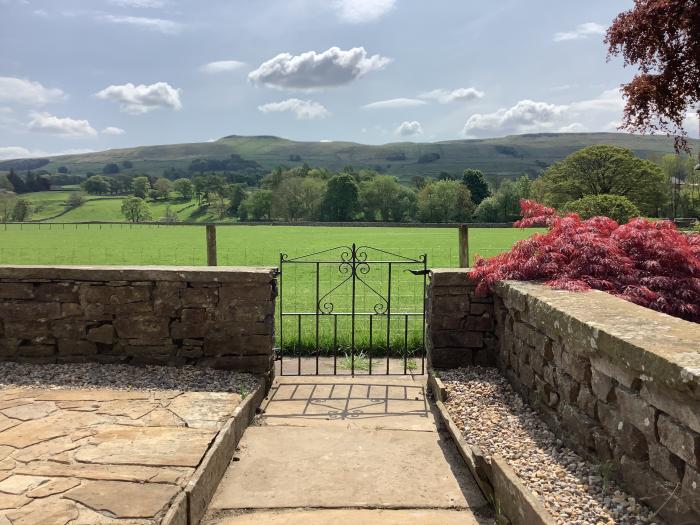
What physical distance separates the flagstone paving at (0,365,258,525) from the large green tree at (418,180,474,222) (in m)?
41.7

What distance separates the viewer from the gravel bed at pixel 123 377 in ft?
18.0

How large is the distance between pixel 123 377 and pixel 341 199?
213 ft

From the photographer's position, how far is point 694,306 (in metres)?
4.80

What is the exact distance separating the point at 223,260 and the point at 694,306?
14.8 meters

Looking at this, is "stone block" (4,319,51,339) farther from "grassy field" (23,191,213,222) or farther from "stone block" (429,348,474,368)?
"grassy field" (23,191,213,222)

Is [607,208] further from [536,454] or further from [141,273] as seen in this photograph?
[141,273]

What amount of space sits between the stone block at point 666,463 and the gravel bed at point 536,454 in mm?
237

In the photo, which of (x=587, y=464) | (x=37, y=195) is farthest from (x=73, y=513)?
(x=37, y=195)

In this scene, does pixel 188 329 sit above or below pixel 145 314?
below

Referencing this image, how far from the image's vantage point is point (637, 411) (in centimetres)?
296

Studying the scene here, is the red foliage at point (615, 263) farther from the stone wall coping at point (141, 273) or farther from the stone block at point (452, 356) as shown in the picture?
the stone wall coping at point (141, 273)

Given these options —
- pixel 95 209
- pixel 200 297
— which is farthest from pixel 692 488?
pixel 95 209

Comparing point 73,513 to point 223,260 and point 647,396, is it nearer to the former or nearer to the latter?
point 647,396

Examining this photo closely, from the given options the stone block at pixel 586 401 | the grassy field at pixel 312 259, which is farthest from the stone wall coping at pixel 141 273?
the stone block at pixel 586 401
